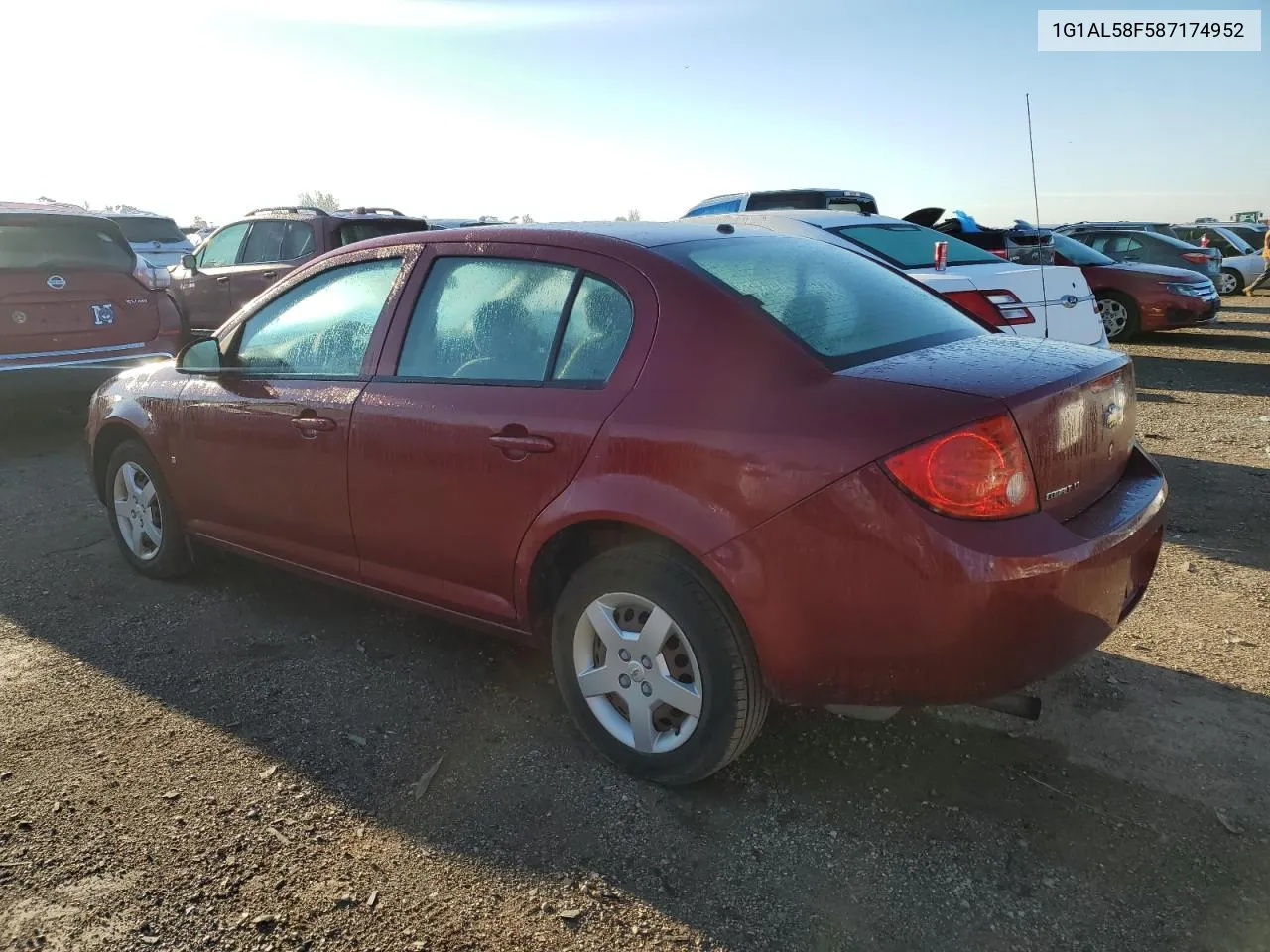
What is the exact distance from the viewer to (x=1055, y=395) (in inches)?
95.2

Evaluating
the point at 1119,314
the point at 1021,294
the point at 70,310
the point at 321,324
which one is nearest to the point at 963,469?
the point at 321,324

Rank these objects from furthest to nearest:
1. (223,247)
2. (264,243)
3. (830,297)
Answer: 1. (223,247)
2. (264,243)
3. (830,297)

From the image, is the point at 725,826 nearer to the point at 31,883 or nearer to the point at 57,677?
the point at 31,883

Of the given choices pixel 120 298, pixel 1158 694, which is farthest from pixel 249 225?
pixel 1158 694

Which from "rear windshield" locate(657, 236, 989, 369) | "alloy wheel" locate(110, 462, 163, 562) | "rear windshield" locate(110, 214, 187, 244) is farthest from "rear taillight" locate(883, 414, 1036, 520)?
"rear windshield" locate(110, 214, 187, 244)

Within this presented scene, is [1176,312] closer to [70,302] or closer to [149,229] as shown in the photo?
[70,302]

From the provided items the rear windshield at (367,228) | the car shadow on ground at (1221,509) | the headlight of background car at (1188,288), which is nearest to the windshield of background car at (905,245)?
the car shadow on ground at (1221,509)

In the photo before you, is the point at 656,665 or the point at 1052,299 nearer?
the point at 656,665

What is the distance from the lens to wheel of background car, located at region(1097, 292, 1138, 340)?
12.3m

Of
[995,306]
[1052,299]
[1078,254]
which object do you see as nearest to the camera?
[995,306]

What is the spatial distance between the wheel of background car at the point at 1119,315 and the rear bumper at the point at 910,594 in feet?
36.9

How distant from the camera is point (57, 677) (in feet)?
11.7

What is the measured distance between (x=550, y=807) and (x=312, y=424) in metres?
1.64

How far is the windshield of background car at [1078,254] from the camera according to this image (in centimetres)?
1251
